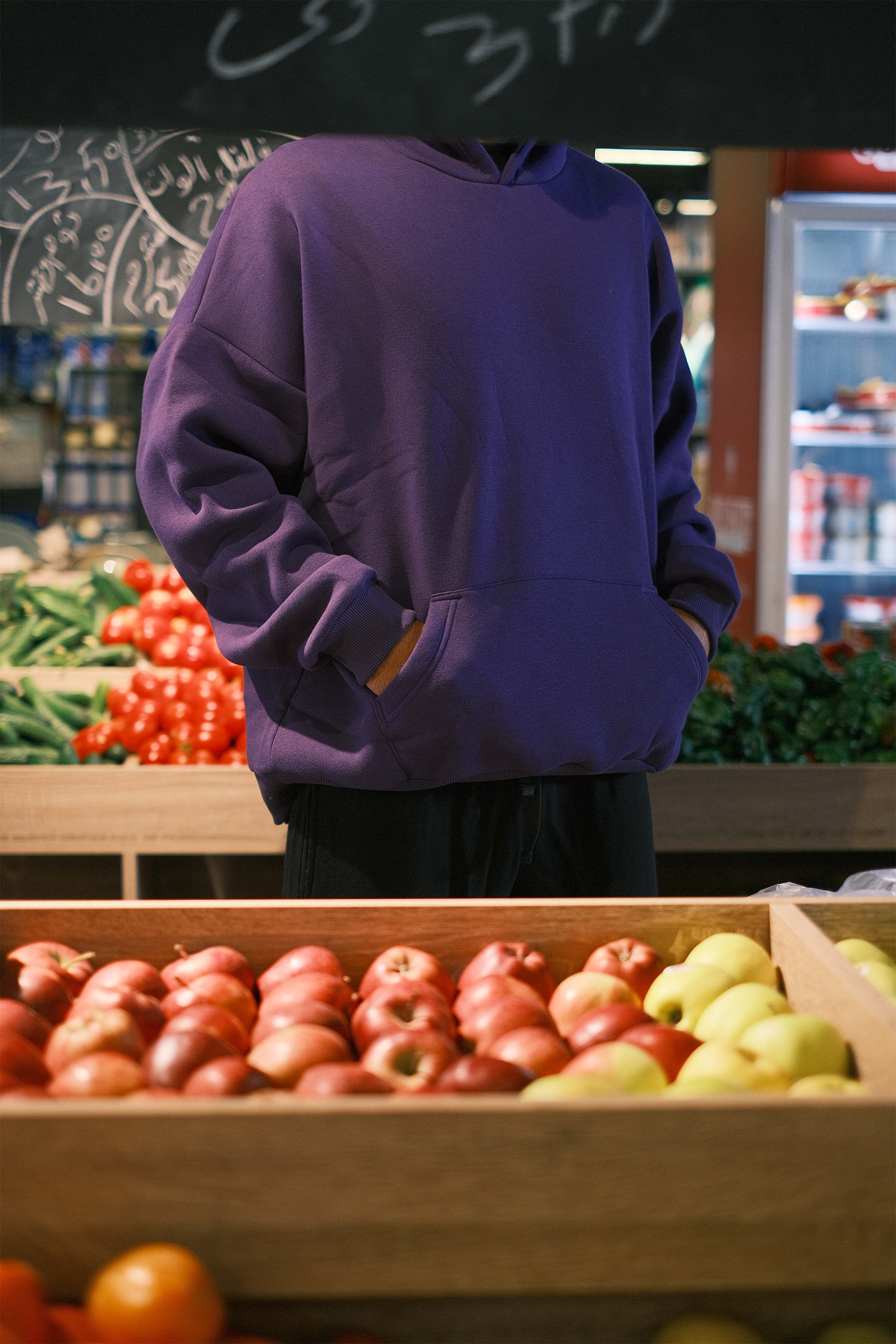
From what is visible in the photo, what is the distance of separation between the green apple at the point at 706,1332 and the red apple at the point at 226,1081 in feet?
1.22

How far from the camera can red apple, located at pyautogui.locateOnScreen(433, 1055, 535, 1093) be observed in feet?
3.35

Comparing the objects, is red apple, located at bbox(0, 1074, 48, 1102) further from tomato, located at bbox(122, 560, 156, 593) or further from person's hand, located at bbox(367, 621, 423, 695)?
tomato, located at bbox(122, 560, 156, 593)


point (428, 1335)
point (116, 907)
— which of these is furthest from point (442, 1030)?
point (116, 907)

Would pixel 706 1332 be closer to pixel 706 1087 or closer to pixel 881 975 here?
pixel 706 1087

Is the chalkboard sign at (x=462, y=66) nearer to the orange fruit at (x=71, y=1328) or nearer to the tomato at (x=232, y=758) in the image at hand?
the orange fruit at (x=71, y=1328)

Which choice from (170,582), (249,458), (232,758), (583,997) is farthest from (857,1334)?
(170,582)

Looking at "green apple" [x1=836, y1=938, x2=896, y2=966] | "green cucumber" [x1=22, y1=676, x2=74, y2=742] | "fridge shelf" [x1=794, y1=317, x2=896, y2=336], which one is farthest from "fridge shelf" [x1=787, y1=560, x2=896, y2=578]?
"green apple" [x1=836, y1=938, x2=896, y2=966]

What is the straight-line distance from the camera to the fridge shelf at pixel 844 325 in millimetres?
5242

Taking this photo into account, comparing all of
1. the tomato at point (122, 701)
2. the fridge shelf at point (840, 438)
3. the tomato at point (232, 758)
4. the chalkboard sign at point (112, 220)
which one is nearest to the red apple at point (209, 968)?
the tomato at point (232, 758)

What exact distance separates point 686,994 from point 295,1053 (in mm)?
429

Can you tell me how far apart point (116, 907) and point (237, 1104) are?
60cm

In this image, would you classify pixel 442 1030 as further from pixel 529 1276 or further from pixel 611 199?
pixel 611 199

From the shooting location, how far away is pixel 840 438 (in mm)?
5387

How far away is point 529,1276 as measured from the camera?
0.87 meters
